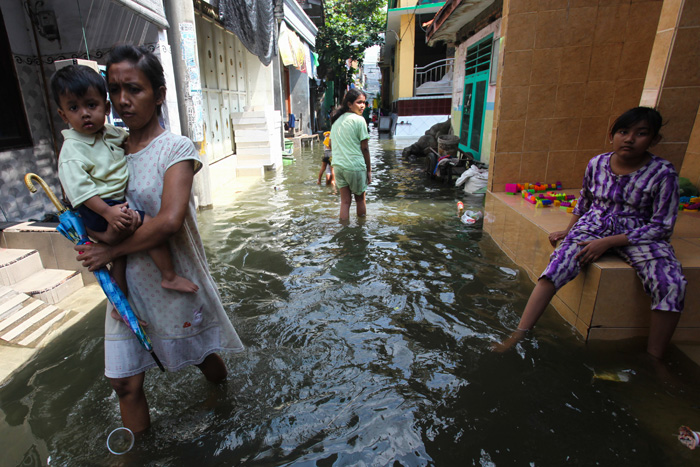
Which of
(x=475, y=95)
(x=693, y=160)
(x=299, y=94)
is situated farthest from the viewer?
(x=299, y=94)

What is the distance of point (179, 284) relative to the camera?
187 centimetres

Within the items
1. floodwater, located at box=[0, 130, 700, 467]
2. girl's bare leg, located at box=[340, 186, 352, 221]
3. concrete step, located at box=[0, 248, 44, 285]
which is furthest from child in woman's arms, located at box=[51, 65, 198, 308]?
girl's bare leg, located at box=[340, 186, 352, 221]

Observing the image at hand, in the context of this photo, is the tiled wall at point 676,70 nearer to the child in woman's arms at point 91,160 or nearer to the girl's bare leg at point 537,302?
the girl's bare leg at point 537,302

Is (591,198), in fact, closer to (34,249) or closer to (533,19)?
(533,19)

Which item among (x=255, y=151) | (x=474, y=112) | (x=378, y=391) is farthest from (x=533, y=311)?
(x=255, y=151)

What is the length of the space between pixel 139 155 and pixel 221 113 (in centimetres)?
900

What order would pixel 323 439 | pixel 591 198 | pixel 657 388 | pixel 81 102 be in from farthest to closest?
pixel 591 198 < pixel 657 388 < pixel 323 439 < pixel 81 102

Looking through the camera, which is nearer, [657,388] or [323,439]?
[323,439]

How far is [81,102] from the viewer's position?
1625 mm

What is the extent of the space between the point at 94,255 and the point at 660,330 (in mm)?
3192

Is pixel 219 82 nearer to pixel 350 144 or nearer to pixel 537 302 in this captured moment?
pixel 350 144

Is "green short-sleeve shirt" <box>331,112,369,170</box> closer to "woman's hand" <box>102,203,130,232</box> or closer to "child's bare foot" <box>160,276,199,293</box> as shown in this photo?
"child's bare foot" <box>160,276,199,293</box>

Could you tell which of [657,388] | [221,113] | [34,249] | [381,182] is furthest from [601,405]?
[221,113]

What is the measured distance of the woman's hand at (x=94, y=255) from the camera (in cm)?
166
